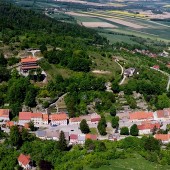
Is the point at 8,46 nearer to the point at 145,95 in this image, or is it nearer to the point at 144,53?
the point at 145,95

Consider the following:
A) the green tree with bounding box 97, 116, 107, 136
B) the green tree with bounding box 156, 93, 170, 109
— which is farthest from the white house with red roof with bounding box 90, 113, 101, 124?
the green tree with bounding box 156, 93, 170, 109

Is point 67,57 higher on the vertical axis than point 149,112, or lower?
higher

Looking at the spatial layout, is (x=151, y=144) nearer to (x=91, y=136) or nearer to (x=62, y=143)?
(x=91, y=136)

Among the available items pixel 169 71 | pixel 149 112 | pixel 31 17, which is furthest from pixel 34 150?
pixel 31 17

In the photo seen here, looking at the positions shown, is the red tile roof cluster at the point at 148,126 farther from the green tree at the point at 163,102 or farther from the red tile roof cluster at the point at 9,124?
the red tile roof cluster at the point at 9,124

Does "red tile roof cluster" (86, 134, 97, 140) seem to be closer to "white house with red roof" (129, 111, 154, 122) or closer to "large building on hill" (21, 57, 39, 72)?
"white house with red roof" (129, 111, 154, 122)

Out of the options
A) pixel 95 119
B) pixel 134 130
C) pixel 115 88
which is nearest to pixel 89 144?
pixel 134 130
